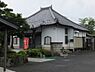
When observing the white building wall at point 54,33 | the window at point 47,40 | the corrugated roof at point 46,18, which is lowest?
the window at point 47,40

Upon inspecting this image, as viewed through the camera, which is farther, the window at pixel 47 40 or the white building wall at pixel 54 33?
the window at pixel 47 40

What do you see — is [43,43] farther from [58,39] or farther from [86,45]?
[86,45]

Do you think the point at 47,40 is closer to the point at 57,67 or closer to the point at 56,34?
the point at 56,34

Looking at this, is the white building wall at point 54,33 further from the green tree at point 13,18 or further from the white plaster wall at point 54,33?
the green tree at point 13,18

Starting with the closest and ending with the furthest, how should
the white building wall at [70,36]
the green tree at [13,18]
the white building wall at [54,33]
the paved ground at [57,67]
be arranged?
the paved ground at [57,67], the green tree at [13,18], the white building wall at [54,33], the white building wall at [70,36]

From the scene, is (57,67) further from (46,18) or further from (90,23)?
(90,23)

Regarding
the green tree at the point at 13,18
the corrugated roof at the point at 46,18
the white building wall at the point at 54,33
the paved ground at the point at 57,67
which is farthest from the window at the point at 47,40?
the paved ground at the point at 57,67

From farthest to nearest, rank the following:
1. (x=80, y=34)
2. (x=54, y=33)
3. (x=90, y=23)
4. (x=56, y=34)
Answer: (x=90, y=23)
(x=80, y=34)
(x=54, y=33)
(x=56, y=34)

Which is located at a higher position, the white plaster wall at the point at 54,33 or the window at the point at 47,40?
the white plaster wall at the point at 54,33

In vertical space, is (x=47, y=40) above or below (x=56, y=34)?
below

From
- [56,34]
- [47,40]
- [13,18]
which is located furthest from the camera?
[47,40]

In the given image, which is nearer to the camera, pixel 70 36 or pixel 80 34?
pixel 70 36

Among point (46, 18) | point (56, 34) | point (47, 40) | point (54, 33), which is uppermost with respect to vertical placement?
point (46, 18)

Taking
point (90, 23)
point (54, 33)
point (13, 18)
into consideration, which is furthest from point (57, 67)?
point (90, 23)
